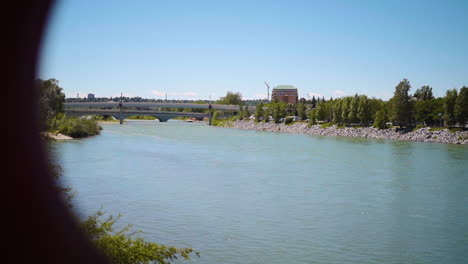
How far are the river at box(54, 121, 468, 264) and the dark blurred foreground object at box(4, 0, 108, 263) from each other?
14.4 feet

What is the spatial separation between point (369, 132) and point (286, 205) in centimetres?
6402

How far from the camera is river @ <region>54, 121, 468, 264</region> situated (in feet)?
51.3

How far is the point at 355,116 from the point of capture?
294 ft

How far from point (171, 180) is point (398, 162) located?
21.4 meters

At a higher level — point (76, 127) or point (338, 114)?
point (338, 114)

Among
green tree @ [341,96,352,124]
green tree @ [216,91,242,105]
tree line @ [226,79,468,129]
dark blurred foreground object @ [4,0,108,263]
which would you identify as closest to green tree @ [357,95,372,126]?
tree line @ [226,79,468,129]

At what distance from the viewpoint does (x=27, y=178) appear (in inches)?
503

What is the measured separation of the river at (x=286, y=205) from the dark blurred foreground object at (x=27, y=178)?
173 inches

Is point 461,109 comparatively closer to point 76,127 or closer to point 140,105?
point 76,127

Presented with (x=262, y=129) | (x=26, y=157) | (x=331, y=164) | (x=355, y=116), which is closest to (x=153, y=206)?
(x=26, y=157)

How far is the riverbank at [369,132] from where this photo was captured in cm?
6794

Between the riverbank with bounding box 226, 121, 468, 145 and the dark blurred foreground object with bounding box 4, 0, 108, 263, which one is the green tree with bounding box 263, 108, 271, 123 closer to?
the riverbank with bounding box 226, 121, 468, 145

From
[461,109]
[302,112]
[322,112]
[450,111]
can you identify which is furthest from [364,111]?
[302,112]

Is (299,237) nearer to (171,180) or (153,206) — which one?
(153,206)
